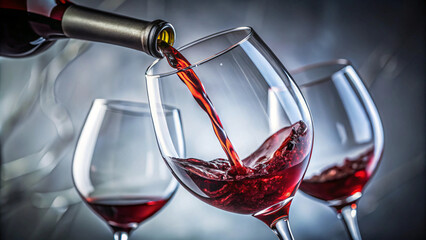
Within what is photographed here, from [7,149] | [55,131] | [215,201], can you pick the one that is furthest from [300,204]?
[215,201]

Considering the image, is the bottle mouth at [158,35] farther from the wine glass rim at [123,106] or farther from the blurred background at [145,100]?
the blurred background at [145,100]

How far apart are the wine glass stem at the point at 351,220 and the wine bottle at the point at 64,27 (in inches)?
14.3

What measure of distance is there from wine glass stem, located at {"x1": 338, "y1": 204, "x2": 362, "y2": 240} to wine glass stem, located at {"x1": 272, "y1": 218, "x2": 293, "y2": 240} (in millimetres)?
219

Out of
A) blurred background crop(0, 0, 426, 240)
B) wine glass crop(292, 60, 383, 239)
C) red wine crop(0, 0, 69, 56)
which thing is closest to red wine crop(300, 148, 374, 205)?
wine glass crop(292, 60, 383, 239)

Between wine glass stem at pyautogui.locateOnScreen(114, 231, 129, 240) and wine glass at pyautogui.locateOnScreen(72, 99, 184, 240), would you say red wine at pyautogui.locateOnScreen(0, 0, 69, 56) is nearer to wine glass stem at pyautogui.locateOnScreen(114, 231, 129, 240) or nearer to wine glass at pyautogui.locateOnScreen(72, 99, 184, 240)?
wine glass at pyautogui.locateOnScreen(72, 99, 184, 240)

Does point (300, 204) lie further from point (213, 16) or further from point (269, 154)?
point (269, 154)

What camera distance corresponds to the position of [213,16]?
51.5 inches

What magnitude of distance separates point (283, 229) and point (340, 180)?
226 mm

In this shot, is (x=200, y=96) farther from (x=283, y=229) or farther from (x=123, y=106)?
(x=123, y=106)

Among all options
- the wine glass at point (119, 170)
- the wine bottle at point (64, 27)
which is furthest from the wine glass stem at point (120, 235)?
the wine bottle at point (64, 27)

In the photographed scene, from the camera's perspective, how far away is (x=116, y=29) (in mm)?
545

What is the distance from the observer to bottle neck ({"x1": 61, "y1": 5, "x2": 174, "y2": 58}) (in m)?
0.53

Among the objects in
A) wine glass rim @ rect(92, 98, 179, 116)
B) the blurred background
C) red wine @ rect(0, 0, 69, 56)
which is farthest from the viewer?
the blurred background

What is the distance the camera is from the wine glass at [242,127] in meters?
0.49
